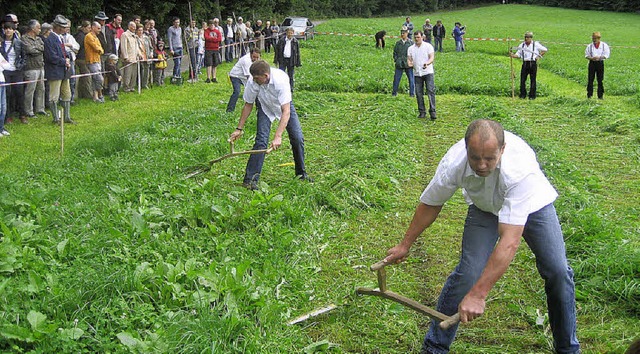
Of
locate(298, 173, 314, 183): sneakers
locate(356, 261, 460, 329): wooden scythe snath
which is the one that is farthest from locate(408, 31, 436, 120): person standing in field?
locate(356, 261, 460, 329): wooden scythe snath

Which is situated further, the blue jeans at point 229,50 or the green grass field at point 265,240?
the blue jeans at point 229,50

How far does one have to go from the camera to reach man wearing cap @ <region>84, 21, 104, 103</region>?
15742 millimetres

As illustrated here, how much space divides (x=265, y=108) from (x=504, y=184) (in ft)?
17.1

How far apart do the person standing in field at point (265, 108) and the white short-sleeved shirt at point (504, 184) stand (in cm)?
418

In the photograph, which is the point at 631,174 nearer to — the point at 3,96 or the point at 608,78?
the point at 3,96

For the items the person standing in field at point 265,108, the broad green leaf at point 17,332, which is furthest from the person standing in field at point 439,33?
the broad green leaf at point 17,332

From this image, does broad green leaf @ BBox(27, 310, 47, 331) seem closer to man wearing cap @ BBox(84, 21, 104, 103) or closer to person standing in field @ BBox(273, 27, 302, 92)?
man wearing cap @ BBox(84, 21, 104, 103)

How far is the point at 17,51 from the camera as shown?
13.0 m

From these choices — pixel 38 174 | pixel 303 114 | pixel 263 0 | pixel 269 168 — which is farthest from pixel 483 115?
pixel 263 0

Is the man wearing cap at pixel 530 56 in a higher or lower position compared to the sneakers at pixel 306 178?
higher

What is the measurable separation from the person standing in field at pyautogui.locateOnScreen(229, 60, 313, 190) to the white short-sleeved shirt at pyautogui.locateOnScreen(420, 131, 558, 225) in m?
4.18

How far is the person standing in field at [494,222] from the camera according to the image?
4.21 metres

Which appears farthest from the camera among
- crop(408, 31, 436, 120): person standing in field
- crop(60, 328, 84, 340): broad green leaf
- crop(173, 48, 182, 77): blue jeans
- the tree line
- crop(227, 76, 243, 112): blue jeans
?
crop(173, 48, 182, 77): blue jeans

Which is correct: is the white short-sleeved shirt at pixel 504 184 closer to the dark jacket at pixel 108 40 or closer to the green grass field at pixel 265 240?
the green grass field at pixel 265 240
